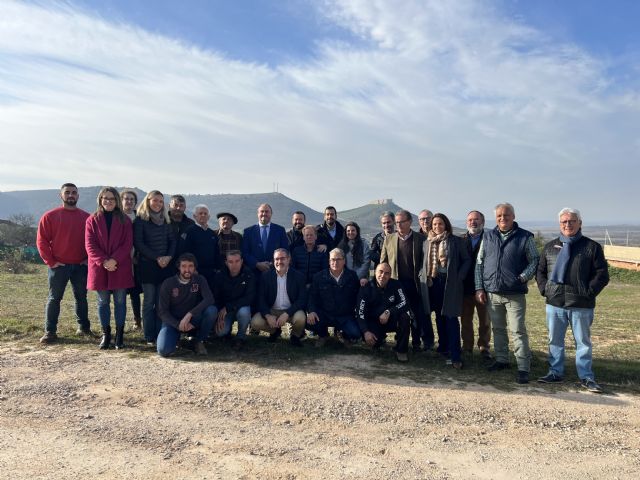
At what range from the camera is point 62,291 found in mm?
7445

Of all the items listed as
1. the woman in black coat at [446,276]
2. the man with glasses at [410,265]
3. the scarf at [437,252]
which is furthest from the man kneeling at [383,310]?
the scarf at [437,252]

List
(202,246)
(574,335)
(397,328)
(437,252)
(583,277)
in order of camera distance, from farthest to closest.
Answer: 1. (202,246)
2. (397,328)
3. (437,252)
4. (574,335)
5. (583,277)

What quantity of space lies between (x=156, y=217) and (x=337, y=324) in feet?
11.3

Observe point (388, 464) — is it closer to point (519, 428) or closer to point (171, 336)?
point (519, 428)

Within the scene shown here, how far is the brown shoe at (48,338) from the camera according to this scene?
279 inches

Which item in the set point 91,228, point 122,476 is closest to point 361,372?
point 122,476

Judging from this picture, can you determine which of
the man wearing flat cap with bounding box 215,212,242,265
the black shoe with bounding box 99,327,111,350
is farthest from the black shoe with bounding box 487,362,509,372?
the black shoe with bounding box 99,327,111,350

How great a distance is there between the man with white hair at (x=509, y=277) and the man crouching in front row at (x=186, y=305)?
4.19 metres

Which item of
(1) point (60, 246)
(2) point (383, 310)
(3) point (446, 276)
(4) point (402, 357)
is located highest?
(1) point (60, 246)

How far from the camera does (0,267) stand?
28.8 metres

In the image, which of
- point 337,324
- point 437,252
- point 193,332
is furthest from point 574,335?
point 193,332

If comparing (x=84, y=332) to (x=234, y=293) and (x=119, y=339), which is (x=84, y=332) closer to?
(x=119, y=339)

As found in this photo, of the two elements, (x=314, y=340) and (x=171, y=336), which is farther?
(x=314, y=340)

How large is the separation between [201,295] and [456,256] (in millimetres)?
3966
